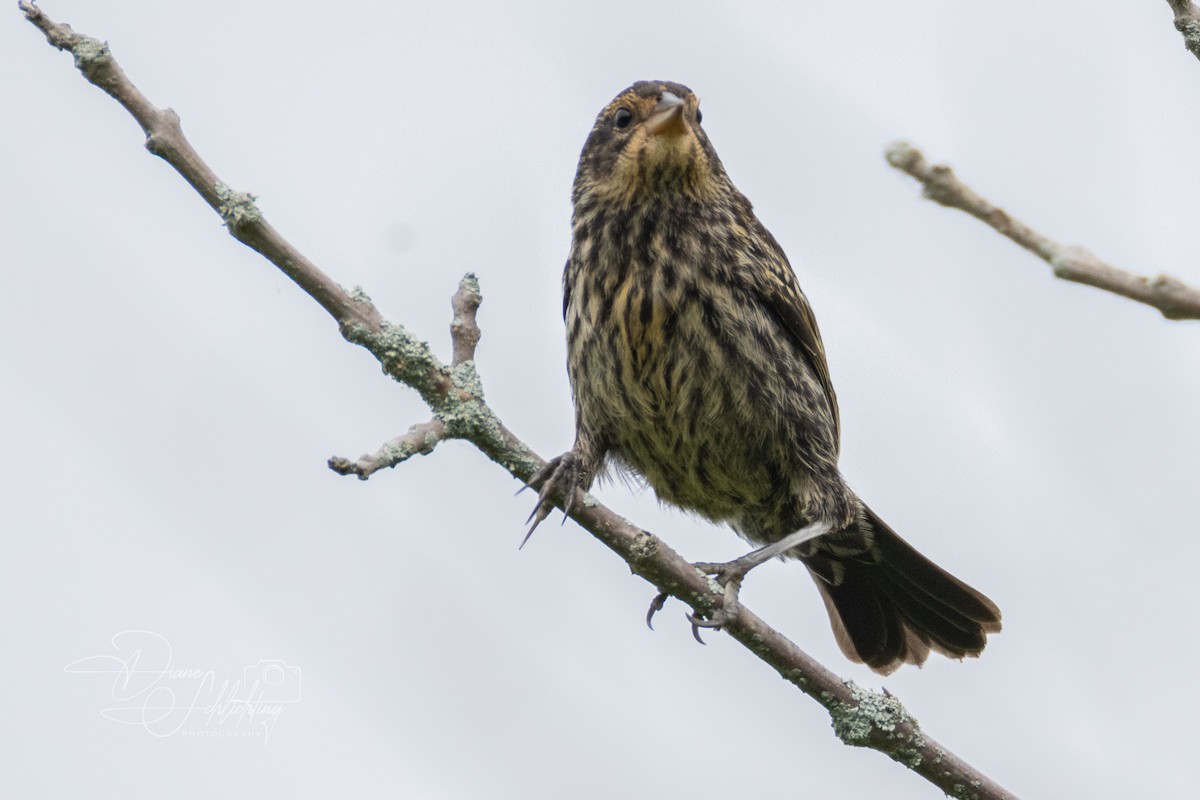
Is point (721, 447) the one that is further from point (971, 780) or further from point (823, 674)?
point (971, 780)

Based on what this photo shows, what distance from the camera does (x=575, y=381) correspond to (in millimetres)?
4094

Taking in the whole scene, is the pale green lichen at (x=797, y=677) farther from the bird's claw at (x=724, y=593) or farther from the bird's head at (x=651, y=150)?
the bird's head at (x=651, y=150)

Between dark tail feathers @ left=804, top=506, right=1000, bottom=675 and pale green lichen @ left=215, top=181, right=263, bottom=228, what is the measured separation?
259cm

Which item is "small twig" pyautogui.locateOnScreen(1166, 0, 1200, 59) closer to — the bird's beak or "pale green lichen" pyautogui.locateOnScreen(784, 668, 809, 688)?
"pale green lichen" pyautogui.locateOnScreen(784, 668, 809, 688)

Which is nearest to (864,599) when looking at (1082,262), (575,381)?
(575,381)

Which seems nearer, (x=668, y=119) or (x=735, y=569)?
(x=735, y=569)

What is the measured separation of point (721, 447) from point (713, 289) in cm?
45

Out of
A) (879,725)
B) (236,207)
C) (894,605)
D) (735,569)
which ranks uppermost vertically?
(894,605)

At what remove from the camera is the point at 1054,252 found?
110 centimetres

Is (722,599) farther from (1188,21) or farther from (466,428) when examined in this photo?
(1188,21)

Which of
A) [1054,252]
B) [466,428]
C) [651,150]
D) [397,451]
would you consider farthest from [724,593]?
[1054,252]

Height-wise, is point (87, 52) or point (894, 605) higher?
point (894, 605)

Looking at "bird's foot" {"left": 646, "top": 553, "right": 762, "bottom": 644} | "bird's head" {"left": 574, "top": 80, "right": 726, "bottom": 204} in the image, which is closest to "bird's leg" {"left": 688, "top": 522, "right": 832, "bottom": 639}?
"bird's foot" {"left": 646, "top": 553, "right": 762, "bottom": 644}

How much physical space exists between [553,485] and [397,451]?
0.72 meters
